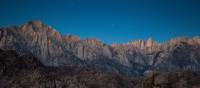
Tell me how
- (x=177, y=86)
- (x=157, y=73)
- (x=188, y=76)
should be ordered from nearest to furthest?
(x=177, y=86)
(x=157, y=73)
(x=188, y=76)

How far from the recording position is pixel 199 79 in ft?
217

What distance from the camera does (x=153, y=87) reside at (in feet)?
203

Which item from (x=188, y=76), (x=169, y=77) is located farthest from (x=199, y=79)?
(x=169, y=77)

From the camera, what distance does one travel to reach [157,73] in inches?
2522

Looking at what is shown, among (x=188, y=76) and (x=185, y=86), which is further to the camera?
(x=188, y=76)

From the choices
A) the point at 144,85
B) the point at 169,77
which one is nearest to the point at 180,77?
the point at 169,77

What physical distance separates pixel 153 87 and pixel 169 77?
163 inches

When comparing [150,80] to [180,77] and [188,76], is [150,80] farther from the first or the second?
[188,76]

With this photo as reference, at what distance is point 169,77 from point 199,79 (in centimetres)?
793

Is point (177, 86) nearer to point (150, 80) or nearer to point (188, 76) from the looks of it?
point (150, 80)

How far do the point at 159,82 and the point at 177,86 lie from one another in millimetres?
3550

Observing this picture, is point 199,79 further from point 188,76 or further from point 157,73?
point 157,73

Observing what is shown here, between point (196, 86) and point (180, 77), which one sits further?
point (180, 77)

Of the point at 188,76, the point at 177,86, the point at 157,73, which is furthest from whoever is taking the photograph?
the point at 188,76
